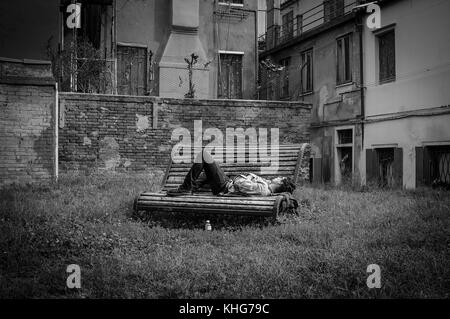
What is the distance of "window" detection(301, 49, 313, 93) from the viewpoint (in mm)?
19328

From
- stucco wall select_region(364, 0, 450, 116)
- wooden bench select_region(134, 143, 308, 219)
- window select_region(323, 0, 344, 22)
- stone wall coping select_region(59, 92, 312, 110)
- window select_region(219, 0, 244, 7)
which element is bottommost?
wooden bench select_region(134, 143, 308, 219)

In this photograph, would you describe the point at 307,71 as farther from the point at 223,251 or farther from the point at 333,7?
the point at 223,251

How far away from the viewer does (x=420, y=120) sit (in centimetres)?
1348

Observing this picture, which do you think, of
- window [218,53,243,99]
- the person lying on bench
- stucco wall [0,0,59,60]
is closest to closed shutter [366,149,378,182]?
window [218,53,243,99]

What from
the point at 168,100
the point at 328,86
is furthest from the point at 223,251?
the point at 328,86

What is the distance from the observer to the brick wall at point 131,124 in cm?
1252

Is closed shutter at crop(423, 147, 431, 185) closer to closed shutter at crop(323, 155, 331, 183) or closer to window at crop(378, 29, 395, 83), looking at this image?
window at crop(378, 29, 395, 83)

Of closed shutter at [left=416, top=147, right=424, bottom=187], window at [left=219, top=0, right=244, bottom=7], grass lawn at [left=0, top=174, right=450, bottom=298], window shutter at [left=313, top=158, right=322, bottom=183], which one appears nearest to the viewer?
grass lawn at [left=0, top=174, right=450, bottom=298]

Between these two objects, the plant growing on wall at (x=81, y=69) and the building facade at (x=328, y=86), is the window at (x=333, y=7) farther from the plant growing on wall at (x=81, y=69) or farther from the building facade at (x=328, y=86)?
the plant growing on wall at (x=81, y=69)

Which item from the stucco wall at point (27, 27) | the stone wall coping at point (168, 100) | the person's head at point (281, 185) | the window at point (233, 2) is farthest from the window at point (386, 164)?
the stucco wall at point (27, 27)

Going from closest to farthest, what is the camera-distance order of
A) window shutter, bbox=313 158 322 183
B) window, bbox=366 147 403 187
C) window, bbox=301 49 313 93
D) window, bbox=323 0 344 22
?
window, bbox=366 147 403 187 < window shutter, bbox=313 158 322 183 < window, bbox=301 49 313 93 < window, bbox=323 0 344 22

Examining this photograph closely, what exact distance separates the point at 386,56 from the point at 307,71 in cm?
471

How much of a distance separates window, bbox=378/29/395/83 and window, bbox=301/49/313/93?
404 cm

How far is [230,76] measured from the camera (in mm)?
19625
